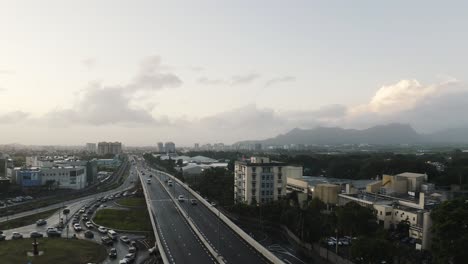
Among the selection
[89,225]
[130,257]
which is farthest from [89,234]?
[130,257]

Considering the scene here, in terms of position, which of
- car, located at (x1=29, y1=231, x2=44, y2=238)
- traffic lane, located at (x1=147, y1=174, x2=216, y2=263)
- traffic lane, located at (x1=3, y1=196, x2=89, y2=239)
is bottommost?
traffic lane, located at (x1=3, y1=196, x2=89, y2=239)

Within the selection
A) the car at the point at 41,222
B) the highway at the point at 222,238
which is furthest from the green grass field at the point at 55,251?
the highway at the point at 222,238

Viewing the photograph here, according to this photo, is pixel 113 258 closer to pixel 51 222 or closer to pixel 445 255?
pixel 51 222

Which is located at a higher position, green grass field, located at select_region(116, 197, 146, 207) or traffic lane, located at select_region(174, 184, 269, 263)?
traffic lane, located at select_region(174, 184, 269, 263)

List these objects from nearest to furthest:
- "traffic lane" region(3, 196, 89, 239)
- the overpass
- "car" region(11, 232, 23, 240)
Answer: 1. the overpass
2. "car" region(11, 232, 23, 240)
3. "traffic lane" region(3, 196, 89, 239)

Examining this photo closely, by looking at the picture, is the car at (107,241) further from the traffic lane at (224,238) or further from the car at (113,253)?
the traffic lane at (224,238)

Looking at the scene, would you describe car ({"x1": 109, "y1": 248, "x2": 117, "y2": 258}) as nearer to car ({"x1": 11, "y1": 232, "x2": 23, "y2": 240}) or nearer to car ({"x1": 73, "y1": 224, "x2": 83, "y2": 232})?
car ({"x1": 73, "y1": 224, "x2": 83, "y2": 232})

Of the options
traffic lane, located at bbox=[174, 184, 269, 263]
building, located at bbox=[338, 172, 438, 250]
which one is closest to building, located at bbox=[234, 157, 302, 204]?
traffic lane, located at bbox=[174, 184, 269, 263]

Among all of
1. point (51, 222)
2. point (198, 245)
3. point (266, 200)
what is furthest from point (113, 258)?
point (266, 200)

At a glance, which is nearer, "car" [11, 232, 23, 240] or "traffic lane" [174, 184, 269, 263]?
"traffic lane" [174, 184, 269, 263]
